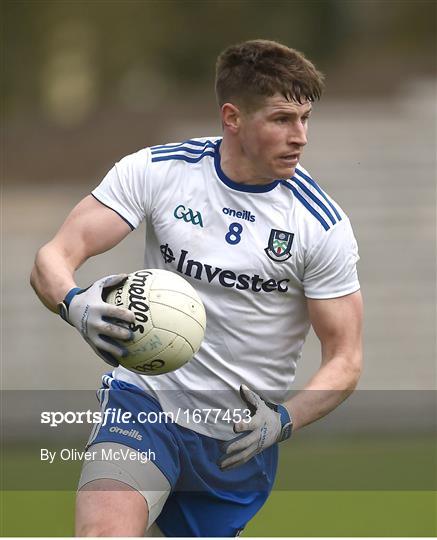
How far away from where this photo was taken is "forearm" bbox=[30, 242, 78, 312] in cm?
552

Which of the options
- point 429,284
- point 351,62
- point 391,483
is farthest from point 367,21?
point 391,483

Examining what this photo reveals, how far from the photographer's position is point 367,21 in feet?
81.8

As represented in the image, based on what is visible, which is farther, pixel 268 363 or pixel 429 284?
pixel 429 284

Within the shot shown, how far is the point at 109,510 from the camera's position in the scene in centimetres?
525

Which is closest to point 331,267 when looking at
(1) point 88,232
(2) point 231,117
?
(2) point 231,117

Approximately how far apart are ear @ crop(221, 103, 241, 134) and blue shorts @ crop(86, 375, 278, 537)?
1.38 meters

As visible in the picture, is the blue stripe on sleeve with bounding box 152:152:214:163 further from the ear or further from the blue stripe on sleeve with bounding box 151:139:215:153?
the ear

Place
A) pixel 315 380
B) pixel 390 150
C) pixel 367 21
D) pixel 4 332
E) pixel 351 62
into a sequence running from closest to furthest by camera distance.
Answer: pixel 315 380 < pixel 4 332 < pixel 390 150 < pixel 351 62 < pixel 367 21

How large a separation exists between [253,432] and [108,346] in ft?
2.52

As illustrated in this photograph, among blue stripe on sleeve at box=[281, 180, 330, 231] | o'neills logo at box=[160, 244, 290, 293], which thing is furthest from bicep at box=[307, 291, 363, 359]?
blue stripe on sleeve at box=[281, 180, 330, 231]

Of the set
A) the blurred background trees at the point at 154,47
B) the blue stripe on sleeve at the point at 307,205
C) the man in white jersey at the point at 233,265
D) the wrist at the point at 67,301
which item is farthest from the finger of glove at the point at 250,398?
the blurred background trees at the point at 154,47

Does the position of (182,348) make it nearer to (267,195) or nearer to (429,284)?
(267,195)

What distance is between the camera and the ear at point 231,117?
5.95 m

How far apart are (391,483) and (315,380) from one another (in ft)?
18.8
